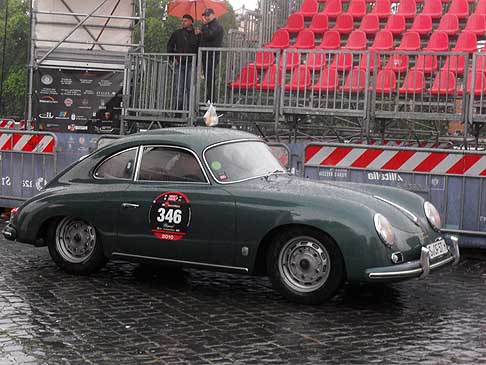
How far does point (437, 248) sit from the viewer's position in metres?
7.15

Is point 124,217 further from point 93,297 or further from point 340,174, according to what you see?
point 340,174

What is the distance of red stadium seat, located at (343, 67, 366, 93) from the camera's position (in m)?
12.4

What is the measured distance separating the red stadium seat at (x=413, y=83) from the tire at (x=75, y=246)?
585 cm

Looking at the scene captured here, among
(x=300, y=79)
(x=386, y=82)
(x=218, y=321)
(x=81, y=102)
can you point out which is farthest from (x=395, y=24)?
(x=218, y=321)

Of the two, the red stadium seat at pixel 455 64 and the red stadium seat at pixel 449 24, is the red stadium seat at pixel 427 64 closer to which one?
the red stadium seat at pixel 455 64

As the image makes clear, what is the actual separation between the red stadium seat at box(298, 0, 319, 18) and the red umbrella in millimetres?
2047

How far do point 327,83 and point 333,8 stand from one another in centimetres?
762

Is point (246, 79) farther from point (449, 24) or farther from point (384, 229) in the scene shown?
point (384, 229)

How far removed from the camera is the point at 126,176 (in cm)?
778

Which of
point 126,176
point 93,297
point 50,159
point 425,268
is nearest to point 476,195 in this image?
point 425,268

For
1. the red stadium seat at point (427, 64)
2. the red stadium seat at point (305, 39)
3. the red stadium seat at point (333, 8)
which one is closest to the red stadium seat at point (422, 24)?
the red stadium seat at point (333, 8)

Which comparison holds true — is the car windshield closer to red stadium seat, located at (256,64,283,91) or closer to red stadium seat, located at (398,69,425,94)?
red stadium seat, located at (398,69,425,94)

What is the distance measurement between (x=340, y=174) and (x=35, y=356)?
5.88 meters

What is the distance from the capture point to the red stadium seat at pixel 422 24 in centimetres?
1817
